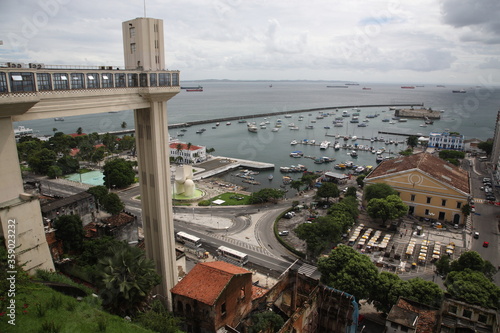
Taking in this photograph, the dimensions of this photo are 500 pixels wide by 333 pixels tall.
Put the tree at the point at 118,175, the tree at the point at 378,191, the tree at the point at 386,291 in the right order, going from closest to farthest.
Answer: the tree at the point at 386,291 < the tree at the point at 378,191 < the tree at the point at 118,175

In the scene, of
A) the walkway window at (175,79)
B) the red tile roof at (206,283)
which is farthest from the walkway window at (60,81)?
the red tile roof at (206,283)

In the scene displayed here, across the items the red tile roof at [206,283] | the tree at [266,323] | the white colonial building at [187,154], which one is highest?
the red tile roof at [206,283]

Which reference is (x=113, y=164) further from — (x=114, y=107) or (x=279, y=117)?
(x=279, y=117)

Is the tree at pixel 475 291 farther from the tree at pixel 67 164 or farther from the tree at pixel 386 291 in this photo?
the tree at pixel 67 164

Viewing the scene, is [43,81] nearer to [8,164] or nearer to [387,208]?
[8,164]

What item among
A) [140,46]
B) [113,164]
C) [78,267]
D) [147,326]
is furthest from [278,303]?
[113,164]

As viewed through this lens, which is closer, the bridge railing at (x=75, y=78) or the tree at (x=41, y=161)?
the bridge railing at (x=75, y=78)

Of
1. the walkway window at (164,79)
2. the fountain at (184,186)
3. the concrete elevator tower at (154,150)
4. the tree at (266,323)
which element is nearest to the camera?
the tree at (266,323)
